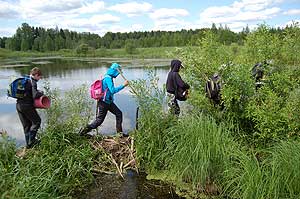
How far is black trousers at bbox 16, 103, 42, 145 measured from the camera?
22.7ft

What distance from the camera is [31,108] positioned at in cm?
698

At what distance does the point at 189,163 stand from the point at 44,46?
7801 cm

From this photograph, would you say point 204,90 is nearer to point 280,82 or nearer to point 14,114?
point 280,82

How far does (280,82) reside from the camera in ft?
20.8

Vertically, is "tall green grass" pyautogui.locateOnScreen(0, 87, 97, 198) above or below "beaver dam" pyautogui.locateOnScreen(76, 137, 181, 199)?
above

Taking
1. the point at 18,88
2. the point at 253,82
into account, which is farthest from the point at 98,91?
the point at 253,82

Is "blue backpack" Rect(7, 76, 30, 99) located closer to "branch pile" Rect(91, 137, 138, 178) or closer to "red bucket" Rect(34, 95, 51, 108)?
"red bucket" Rect(34, 95, 51, 108)

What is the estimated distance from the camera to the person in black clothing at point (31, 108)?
22.6 ft

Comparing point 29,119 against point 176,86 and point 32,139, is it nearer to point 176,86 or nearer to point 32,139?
point 32,139

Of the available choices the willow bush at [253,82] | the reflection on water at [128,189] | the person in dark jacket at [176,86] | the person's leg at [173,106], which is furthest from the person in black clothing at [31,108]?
the willow bush at [253,82]

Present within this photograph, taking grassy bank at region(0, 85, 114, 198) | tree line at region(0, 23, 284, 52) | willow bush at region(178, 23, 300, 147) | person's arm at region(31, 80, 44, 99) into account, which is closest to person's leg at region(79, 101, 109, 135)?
grassy bank at region(0, 85, 114, 198)

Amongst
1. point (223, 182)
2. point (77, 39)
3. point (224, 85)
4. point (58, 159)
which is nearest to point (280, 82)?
point (224, 85)

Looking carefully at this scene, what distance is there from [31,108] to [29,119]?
0.25m

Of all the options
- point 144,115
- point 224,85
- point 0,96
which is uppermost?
point 224,85
